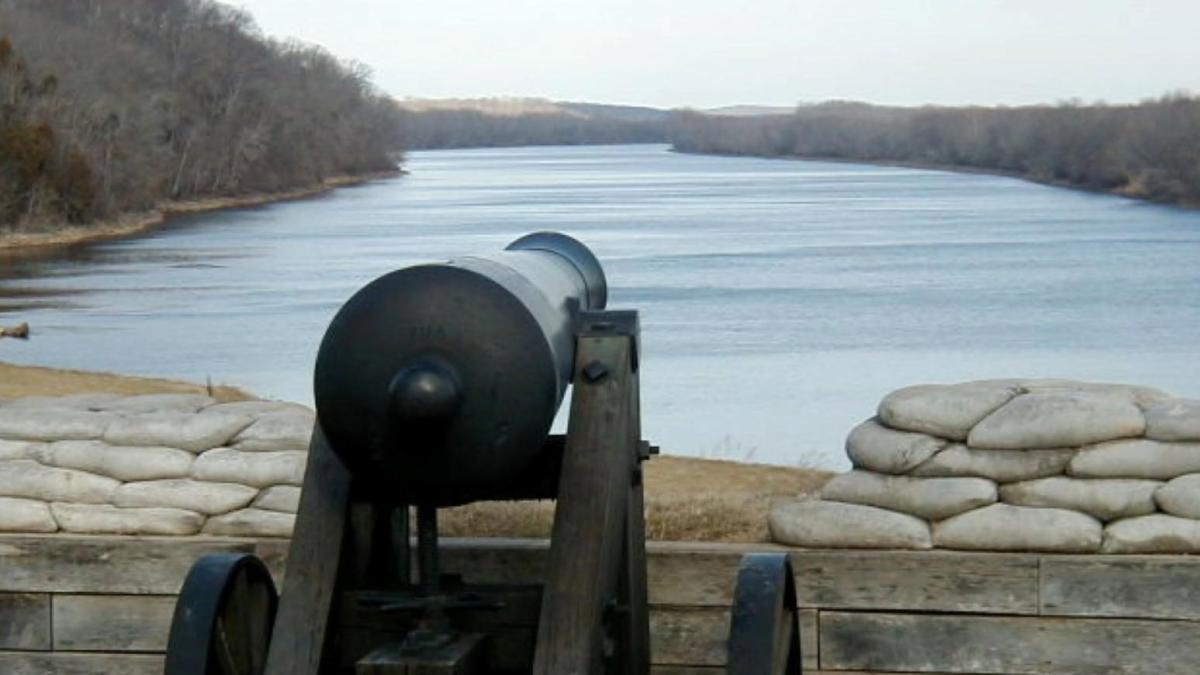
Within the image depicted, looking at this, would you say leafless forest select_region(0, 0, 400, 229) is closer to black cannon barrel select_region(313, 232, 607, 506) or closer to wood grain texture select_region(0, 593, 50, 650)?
wood grain texture select_region(0, 593, 50, 650)

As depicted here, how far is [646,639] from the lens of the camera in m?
4.89

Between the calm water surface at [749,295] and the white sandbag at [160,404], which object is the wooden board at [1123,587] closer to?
the white sandbag at [160,404]

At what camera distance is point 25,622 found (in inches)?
234

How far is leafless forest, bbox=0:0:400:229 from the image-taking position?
57.1 m

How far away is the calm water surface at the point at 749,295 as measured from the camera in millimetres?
19750

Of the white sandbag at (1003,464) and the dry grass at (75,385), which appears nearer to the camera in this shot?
the white sandbag at (1003,464)

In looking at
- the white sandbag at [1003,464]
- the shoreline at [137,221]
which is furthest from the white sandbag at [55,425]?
the shoreline at [137,221]

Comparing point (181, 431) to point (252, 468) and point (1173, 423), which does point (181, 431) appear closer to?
point (252, 468)

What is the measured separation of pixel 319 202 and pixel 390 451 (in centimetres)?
7698

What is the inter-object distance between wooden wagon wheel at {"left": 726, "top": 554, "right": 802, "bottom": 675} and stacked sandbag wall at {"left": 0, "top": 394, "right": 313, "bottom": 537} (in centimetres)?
208

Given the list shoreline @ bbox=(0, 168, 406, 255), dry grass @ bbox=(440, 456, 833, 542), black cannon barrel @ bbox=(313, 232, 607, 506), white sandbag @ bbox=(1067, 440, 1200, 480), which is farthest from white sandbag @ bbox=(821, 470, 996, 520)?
shoreline @ bbox=(0, 168, 406, 255)

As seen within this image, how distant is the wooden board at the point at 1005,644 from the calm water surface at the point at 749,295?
24.1ft

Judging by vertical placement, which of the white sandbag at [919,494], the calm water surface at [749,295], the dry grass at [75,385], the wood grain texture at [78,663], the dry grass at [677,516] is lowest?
the calm water surface at [749,295]

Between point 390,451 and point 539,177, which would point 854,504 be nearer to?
point 390,451
